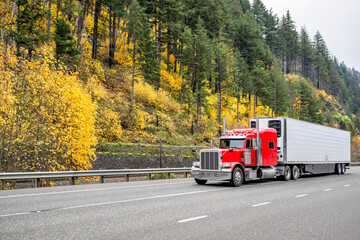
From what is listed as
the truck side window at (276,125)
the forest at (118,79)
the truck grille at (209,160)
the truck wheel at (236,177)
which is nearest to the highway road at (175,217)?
the truck wheel at (236,177)

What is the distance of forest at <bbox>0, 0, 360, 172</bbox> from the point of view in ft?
54.9

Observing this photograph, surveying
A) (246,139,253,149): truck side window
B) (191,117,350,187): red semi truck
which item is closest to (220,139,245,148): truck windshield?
(191,117,350,187): red semi truck

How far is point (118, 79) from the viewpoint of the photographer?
37406 millimetres

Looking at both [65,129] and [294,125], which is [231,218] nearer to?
[65,129]

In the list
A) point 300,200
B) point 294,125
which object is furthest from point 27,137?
point 294,125

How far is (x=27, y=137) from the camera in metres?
16.1

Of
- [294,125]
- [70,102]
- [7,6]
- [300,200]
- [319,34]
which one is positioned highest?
[319,34]

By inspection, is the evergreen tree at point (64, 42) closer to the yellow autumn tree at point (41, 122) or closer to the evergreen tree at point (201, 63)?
the yellow autumn tree at point (41, 122)

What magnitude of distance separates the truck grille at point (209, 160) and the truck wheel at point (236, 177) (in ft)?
2.83

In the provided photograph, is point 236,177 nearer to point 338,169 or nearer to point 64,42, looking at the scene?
point 338,169

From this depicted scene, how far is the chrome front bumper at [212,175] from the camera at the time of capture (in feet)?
47.8

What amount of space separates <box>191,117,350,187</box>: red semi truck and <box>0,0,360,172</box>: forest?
747 centimetres

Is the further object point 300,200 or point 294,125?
point 294,125

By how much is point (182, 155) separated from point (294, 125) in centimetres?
1281
